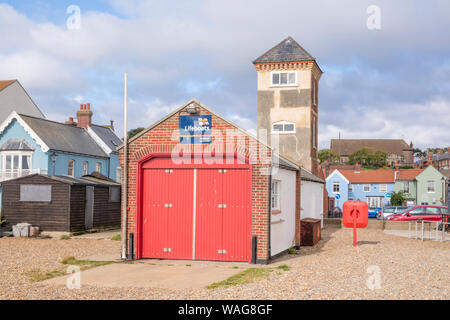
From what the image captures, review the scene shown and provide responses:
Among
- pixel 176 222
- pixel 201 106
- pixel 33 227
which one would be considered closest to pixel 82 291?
pixel 176 222

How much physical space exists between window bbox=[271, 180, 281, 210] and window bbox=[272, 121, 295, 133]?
54.5 ft

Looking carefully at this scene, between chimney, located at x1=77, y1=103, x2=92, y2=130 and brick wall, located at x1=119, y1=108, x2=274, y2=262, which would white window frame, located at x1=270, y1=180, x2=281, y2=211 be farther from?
chimney, located at x1=77, y1=103, x2=92, y2=130

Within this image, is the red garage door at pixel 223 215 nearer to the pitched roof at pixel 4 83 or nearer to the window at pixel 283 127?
the window at pixel 283 127

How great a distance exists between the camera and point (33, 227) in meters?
21.7

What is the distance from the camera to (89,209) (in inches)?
926

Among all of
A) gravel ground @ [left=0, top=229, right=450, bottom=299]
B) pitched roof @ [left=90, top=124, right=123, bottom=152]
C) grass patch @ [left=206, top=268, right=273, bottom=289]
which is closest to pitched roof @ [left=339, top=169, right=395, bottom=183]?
pitched roof @ [left=90, top=124, right=123, bottom=152]

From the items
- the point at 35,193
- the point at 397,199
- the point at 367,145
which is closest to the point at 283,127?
the point at 35,193

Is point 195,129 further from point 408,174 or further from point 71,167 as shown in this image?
point 408,174

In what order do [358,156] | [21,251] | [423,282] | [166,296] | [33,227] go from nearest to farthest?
[166,296], [423,282], [21,251], [33,227], [358,156]

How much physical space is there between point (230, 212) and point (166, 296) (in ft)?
17.0

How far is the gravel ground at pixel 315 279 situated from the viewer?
9008mm

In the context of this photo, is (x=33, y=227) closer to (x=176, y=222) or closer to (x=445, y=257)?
(x=176, y=222)

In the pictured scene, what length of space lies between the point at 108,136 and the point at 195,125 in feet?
95.1

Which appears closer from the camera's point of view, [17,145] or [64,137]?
[17,145]
